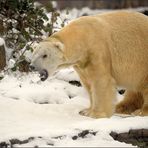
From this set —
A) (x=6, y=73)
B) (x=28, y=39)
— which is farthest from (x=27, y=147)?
(x=28, y=39)

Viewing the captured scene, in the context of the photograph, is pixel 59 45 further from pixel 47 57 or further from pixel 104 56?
pixel 104 56

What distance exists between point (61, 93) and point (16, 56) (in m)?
1.40

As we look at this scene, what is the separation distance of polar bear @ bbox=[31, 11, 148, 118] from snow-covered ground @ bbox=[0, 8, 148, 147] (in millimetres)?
399

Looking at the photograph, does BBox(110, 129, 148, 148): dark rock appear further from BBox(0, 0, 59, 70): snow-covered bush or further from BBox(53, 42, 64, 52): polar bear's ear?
BBox(0, 0, 59, 70): snow-covered bush

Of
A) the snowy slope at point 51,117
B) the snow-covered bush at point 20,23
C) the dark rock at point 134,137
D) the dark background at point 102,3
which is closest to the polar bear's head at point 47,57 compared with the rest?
the snowy slope at point 51,117

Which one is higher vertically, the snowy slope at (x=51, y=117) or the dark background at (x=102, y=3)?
the snowy slope at (x=51, y=117)

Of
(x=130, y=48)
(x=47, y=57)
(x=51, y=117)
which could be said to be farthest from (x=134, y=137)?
(x=130, y=48)

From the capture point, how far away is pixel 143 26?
7047mm

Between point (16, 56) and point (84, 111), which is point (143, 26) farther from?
point (16, 56)

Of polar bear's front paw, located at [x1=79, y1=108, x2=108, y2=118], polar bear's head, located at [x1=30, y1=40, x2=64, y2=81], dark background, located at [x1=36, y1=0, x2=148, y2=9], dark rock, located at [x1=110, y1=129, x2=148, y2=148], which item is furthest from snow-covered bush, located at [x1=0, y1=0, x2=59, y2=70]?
dark background, located at [x1=36, y1=0, x2=148, y2=9]

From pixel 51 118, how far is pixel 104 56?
95cm

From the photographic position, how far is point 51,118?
645 centimetres

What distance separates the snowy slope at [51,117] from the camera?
5.48 m

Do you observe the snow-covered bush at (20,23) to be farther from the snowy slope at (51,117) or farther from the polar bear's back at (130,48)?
the polar bear's back at (130,48)
